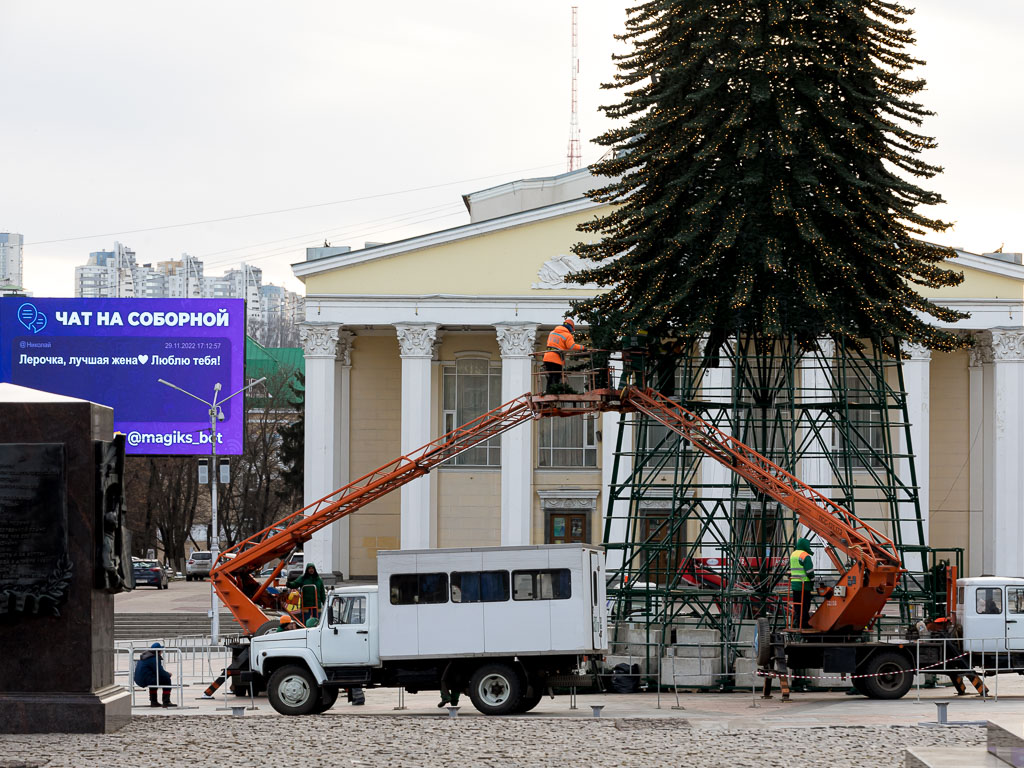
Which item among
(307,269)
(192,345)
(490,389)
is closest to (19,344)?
(192,345)

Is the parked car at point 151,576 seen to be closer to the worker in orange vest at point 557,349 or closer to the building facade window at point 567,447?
the building facade window at point 567,447

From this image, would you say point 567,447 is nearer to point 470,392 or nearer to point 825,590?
point 470,392

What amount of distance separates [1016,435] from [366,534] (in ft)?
79.9

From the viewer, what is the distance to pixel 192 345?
59875 millimetres

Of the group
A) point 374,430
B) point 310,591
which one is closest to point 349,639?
point 310,591

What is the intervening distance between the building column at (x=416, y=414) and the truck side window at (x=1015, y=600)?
31219mm

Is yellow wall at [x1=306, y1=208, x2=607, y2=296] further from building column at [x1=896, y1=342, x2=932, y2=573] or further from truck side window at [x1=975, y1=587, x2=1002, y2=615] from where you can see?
truck side window at [x1=975, y1=587, x2=1002, y2=615]

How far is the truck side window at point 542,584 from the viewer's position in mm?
24266

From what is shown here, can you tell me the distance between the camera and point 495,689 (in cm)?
2384

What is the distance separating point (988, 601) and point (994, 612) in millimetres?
225

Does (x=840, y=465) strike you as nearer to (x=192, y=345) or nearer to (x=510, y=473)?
(x=510, y=473)

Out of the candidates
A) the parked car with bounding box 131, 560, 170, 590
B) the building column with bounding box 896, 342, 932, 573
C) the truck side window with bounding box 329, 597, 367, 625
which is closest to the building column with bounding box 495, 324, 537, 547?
the building column with bounding box 896, 342, 932, 573

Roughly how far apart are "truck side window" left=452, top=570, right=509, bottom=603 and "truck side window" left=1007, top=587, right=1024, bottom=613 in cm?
946

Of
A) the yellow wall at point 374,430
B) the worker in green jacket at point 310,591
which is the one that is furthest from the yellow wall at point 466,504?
the worker in green jacket at point 310,591
